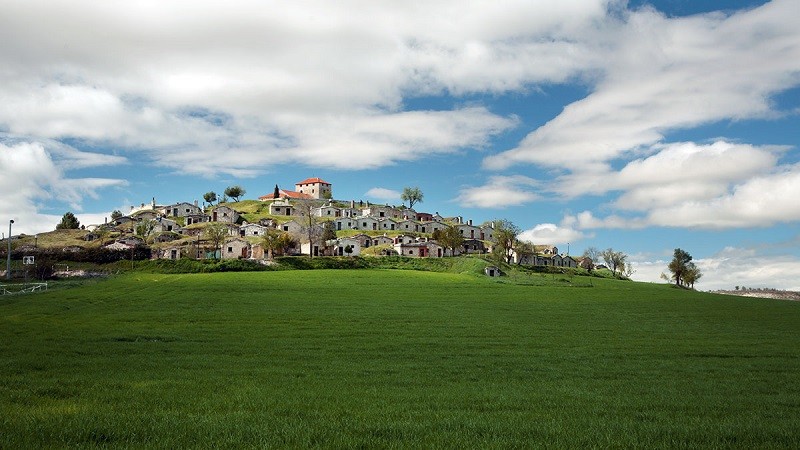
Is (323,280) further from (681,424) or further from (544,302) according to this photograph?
(681,424)

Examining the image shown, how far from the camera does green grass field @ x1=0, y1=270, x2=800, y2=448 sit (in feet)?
46.0

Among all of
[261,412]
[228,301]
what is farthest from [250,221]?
[261,412]

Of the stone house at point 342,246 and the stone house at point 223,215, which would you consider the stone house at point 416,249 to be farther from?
the stone house at point 223,215

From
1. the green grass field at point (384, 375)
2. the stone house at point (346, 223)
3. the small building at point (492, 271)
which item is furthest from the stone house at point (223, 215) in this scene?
the green grass field at point (384, 375)

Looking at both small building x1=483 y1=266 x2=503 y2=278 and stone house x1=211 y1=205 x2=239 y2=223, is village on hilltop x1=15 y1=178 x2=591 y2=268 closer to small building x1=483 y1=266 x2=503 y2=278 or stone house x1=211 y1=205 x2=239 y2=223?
stone house x1=211 y1=205 x2=239 y2=223

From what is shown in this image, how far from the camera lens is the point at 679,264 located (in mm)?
164375

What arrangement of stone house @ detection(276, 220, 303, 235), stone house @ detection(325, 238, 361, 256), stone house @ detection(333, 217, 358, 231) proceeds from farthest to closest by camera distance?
stone house @ detection(333, 217, 358, 231), stone house @ detection(276, 220, 303, 235), stone house @ detection(325, 238, 361, 256)

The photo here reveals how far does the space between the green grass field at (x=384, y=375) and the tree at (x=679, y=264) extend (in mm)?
106039

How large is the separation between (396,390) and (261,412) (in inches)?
260

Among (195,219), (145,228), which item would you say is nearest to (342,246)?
(145,228)

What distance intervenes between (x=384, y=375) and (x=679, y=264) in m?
158

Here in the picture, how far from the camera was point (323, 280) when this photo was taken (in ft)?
305

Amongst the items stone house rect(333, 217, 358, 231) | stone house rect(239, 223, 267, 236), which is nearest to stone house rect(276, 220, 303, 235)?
stone house rect(239, 223, 267, 236)

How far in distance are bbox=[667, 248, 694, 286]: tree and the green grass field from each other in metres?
106
